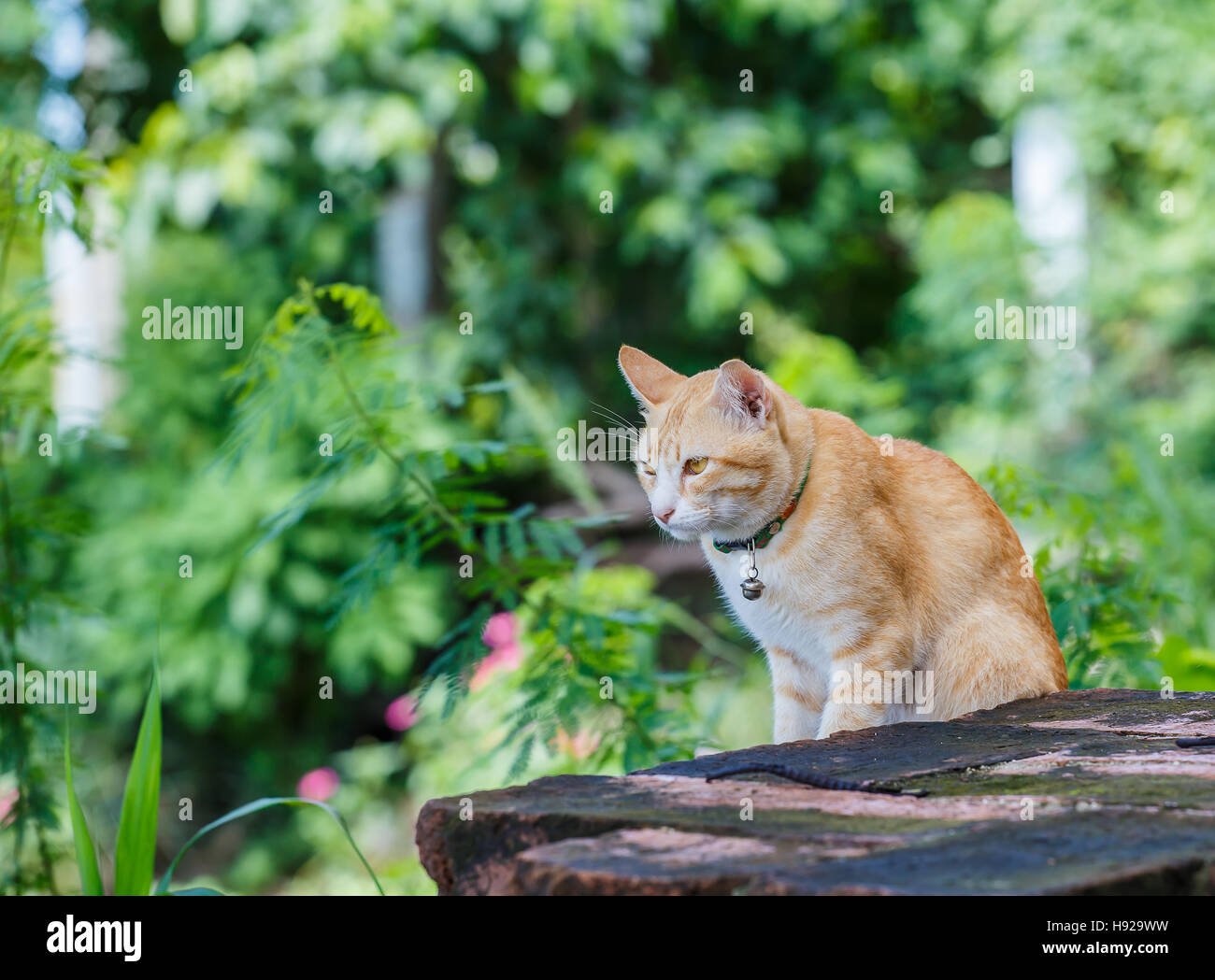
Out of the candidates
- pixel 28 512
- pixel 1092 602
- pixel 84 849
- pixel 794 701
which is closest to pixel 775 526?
pixel 794 701

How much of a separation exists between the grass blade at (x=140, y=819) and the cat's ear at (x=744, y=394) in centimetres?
127

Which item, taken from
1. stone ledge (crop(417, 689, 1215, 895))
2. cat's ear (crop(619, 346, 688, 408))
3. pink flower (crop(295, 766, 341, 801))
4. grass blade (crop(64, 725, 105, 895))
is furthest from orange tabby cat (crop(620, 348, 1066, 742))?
pink flower (crop(295, 766, 341, 801))

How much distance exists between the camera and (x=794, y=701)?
2854 mm

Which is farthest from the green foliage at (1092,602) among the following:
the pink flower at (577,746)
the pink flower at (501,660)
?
the pink flower at (501,660)

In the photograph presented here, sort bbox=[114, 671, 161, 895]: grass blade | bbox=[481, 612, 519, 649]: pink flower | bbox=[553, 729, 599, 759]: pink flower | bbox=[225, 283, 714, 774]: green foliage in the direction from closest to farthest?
1. bbox=[114, 671, 161, 895]: grass blade
2. bbox=[225, 283, 714, 774]: green foliage
3. bbox=[553, 729, 599, 759]: pink flower
4. bbox=[481, 612, 519, 649]: pink flower

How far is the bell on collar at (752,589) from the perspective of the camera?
8.58 feet

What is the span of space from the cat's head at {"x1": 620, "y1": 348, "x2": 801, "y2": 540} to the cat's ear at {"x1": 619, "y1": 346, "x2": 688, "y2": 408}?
0.21 metres

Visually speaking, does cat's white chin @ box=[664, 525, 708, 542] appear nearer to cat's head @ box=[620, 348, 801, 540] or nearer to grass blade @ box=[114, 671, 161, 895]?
cat's head @ box=[620, 348, 801, 540]

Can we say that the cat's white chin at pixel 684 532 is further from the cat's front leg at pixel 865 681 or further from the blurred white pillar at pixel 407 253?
the blurred white pillar at pixel 407 253

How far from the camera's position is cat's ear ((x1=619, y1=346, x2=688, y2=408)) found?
2.95 metres

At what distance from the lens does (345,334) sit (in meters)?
3.21

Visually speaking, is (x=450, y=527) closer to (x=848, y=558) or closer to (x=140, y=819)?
(x=848, y=558)
